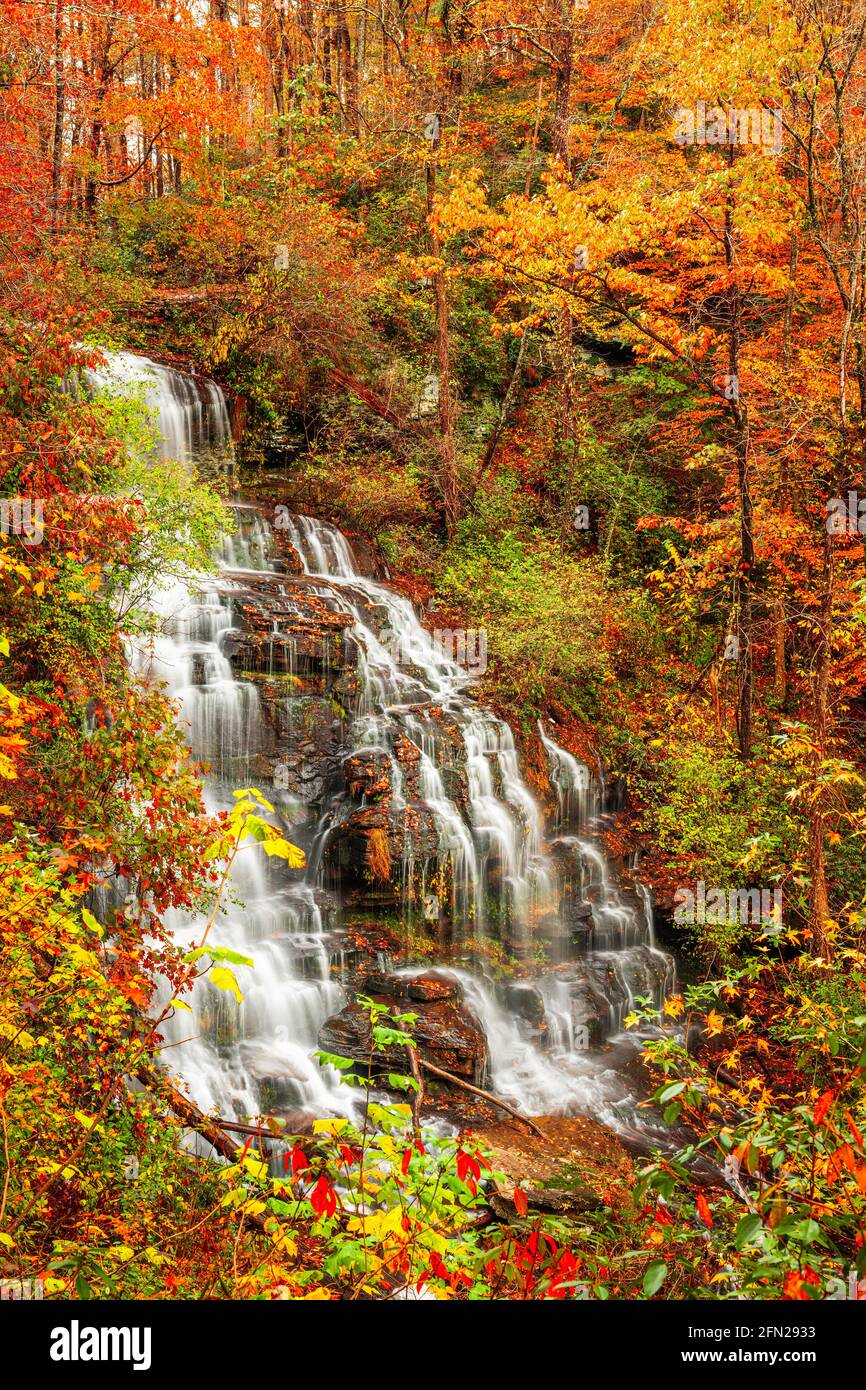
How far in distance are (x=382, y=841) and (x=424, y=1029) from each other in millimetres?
2425

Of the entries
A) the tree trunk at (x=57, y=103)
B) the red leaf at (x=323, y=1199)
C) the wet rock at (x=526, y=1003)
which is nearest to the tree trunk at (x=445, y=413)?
the tree trunk at (x=57, y=103)

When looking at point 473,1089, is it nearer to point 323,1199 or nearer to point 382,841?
point 323,1199

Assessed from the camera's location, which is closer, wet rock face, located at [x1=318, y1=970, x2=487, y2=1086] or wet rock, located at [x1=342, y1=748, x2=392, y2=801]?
wet rock face, located at [x1=318, y1=970, x2=487, y2=1086]

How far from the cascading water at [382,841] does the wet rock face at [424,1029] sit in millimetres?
389

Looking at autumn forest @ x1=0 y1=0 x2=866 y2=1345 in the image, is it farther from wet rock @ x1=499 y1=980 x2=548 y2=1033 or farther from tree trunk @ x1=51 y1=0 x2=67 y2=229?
tree trunk @ x1=51 y1=0 x2=67 y2=229

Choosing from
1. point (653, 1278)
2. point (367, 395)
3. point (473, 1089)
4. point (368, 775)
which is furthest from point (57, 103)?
point (653, 1278)

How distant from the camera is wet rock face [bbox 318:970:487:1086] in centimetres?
888

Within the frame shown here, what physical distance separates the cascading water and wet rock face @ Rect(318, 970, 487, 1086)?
1.28 ft

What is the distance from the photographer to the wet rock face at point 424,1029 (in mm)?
8883

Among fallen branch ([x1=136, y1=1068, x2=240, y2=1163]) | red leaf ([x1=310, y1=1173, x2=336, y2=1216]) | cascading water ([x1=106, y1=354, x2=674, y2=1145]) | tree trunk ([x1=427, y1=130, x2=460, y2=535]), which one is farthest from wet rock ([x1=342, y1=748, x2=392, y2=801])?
red leaf ([x1=310, y1=1173, x2=336, y2=1216])

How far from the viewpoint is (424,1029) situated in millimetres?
9164

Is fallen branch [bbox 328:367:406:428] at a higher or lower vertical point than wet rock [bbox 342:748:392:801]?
higher

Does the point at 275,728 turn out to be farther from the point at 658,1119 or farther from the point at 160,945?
the point at 658,1119
